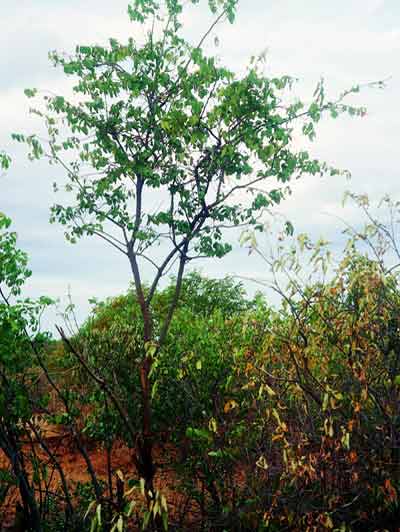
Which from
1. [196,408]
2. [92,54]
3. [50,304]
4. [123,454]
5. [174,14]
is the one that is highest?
[174,14]

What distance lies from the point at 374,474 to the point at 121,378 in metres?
4.84

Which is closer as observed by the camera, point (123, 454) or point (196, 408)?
point (196, 408)

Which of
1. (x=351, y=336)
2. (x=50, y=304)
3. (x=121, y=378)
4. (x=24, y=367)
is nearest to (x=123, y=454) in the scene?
(x=121, y=378)

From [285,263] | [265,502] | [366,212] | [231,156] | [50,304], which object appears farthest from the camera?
[231,156]

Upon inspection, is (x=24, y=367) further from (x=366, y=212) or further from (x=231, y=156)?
(x=366, y=212)

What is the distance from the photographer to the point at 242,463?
333 inches

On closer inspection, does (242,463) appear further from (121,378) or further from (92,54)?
(92,54)

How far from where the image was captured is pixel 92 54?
10453 mm

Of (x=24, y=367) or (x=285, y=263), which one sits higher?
(x=285, y=263)

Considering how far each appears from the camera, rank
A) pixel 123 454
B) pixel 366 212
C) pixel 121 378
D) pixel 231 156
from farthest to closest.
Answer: pixel 123 454
pixel 121 378
pixel 231 156
pixel 366 212

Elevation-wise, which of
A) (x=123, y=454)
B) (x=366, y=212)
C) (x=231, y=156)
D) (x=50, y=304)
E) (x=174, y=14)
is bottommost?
(x=123, y=454)

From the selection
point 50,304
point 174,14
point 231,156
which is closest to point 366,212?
point 231,156

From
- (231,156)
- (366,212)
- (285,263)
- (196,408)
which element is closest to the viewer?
(285,263)

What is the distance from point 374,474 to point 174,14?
745 centimetres
